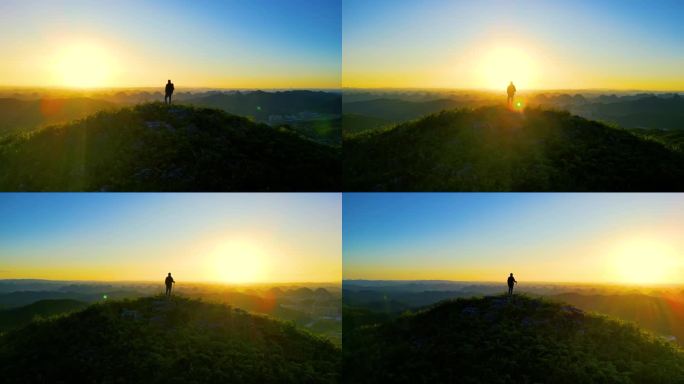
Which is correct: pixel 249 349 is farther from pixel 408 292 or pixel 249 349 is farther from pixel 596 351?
pixel 408 292

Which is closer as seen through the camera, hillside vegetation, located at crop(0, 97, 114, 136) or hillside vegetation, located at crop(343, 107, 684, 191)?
hillside vegetation, located at crop(343, 107, 684, 191)

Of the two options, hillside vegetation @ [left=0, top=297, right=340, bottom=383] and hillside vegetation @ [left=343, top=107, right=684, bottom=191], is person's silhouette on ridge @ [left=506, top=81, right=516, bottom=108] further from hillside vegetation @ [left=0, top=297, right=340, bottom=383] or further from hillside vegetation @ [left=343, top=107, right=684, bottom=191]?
hillside vegetation @ [left=0, top=297, right=340, bottom=383]

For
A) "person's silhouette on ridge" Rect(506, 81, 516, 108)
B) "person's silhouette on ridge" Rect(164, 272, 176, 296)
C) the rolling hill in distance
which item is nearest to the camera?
"person's silhouette on ridge" Rect(164, 272, 176, 296)

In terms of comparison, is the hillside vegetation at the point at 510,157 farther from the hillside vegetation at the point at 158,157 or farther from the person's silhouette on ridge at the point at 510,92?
the hillside vegetation at the point at 158,157

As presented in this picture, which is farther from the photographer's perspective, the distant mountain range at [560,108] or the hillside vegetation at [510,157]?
the distant mountain range at [560,108]

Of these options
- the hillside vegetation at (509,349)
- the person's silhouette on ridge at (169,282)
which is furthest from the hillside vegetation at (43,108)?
the hillside vegetation at (509,349)

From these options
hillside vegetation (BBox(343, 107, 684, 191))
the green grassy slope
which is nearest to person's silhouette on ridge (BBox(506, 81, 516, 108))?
hillside vegetation (BBox(343, 107, 684, 191))

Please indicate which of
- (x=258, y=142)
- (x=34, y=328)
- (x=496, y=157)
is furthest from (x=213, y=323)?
(x=496, y=157)
